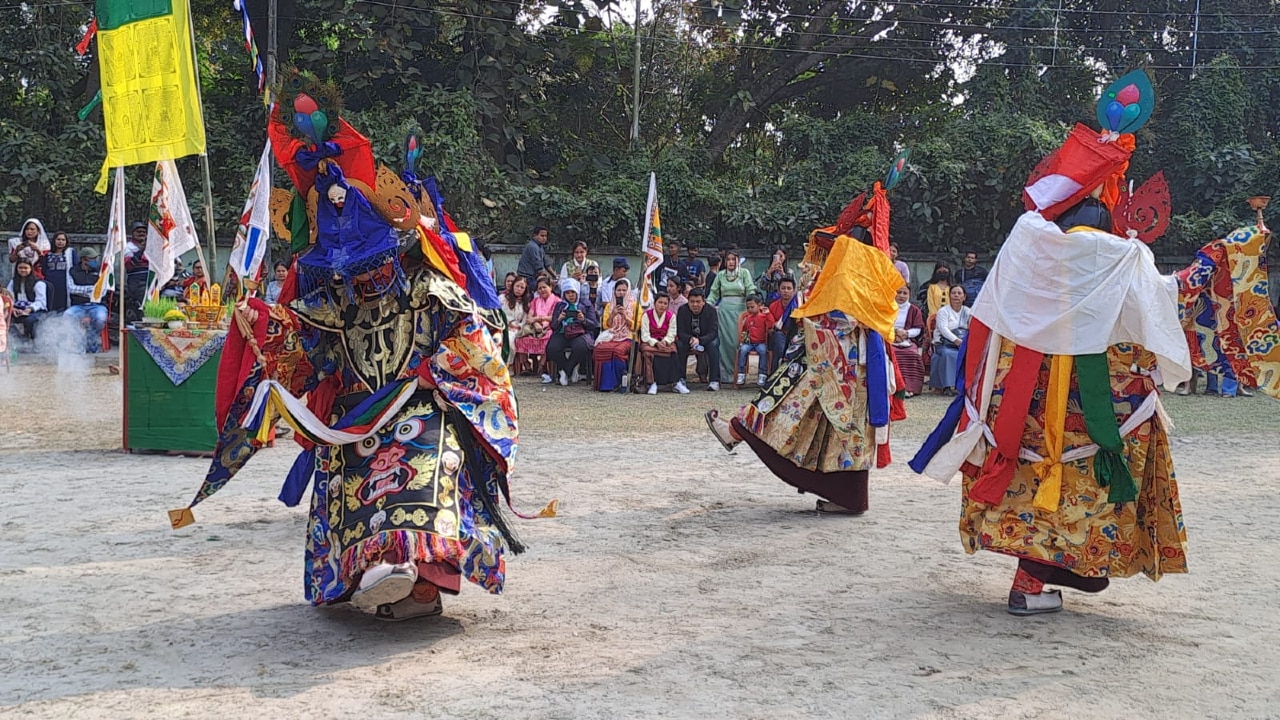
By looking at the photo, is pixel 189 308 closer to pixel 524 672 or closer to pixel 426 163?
pixel 524 672

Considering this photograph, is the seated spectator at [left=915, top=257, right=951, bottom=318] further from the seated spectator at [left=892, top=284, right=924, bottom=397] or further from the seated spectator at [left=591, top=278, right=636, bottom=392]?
the seated spectator at [left=591, top=278, right=636, bottom=392]

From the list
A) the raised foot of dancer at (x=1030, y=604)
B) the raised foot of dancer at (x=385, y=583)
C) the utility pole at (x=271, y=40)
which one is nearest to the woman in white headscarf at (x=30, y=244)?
the utility pole at (x=271, y=40)

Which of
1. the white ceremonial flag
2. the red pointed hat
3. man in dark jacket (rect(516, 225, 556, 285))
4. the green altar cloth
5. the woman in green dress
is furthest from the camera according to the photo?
man in dark jacket (rect(516, 225, 556, 285))

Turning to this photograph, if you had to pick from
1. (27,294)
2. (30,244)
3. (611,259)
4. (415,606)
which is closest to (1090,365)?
(415,606)

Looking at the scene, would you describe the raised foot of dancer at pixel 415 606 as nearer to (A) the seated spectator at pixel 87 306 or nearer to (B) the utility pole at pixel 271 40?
(A) the seated spectator at pixel 87 306

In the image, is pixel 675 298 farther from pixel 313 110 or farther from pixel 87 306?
pixel 313 110

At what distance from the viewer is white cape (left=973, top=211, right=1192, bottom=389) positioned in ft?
15.8

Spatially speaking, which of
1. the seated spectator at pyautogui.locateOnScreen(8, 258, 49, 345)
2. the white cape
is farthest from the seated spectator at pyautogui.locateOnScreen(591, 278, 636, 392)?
the white cape

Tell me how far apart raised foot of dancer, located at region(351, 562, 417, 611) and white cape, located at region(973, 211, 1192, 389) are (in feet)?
8.68

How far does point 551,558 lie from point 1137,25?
1980cm

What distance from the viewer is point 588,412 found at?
40.4 feet

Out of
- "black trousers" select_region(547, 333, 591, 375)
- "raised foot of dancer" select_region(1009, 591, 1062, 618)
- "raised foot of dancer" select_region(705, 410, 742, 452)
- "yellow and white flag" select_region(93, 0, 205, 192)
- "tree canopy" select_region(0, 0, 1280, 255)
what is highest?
"tree canopy" select_region(0, 0, 1280, 255)

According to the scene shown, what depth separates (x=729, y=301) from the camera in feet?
50.4

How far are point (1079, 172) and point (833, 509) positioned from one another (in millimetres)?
2958
